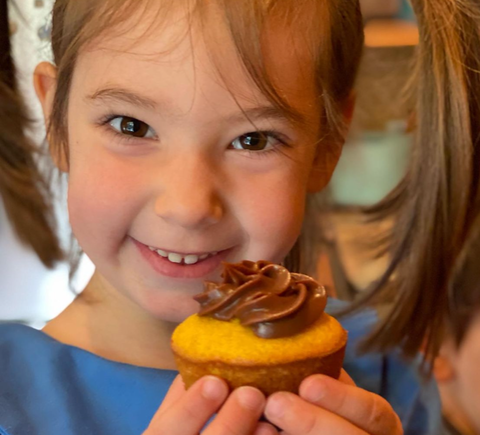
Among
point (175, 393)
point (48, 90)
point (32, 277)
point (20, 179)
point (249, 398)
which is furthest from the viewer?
point (32, 277)

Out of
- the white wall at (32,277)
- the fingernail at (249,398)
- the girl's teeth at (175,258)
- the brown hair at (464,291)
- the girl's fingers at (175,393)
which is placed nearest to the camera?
the fingernail at (249,398)

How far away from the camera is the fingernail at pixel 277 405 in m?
0.75

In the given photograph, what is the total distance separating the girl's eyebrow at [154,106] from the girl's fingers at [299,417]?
47 cm

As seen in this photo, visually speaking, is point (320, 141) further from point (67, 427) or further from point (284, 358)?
point (67, 427)

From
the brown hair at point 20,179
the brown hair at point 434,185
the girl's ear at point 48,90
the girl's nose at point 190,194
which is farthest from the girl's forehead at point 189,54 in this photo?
the brown hair at point 20,179

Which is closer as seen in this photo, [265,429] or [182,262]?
[265,429]

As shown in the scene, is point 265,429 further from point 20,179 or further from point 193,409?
point 20,179

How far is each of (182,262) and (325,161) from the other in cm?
41

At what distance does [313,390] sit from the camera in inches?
30.1

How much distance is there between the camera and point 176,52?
3.14 feet

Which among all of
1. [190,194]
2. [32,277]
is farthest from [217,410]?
[32,277]

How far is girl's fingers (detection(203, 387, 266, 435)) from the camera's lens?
738 millimetres

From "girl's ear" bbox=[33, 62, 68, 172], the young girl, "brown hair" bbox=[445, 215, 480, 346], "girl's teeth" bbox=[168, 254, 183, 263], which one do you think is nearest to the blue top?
the young girl

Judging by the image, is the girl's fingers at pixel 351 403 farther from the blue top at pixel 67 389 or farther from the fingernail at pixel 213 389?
the blue top at pixel 67 389
